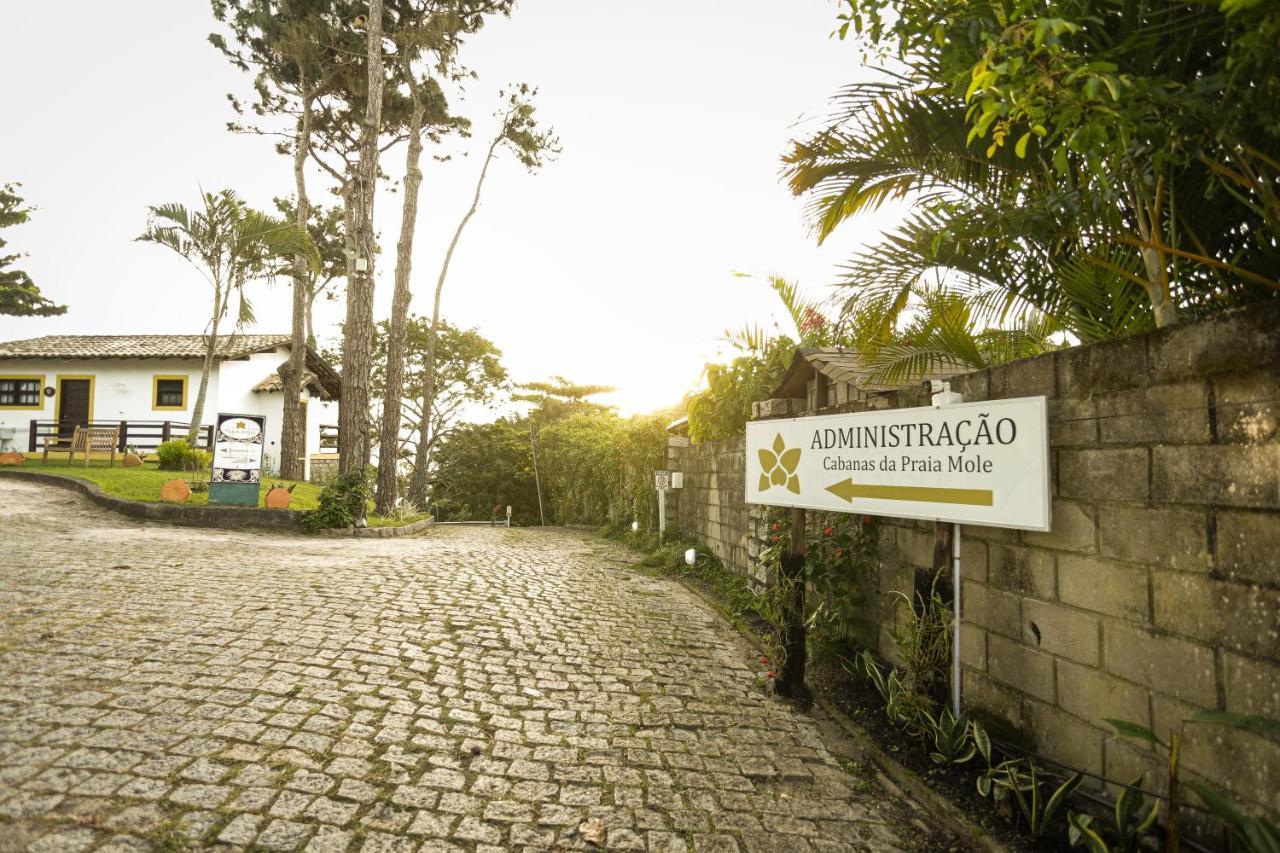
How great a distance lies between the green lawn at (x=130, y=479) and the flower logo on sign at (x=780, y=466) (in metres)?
9.98

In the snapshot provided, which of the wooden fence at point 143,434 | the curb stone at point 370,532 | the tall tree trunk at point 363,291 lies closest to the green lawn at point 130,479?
the curb stone at point 370,532

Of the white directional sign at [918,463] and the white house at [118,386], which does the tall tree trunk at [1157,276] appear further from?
the white house at [118,386]

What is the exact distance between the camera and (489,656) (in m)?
4.72

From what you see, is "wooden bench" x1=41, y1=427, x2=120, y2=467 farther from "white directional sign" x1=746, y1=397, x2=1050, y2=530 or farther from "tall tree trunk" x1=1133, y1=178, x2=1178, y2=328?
"tall tree trunk" x1=1133, y1=178, x2=1178, y2=328

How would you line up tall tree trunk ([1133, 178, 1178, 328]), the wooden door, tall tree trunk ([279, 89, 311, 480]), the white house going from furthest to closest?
the wooden door → the white house → tall tree trunk ([279, 89, 311, 480]) → tall tree trunk ([1133, 178, 1178, 328])

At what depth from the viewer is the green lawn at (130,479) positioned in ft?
38.4

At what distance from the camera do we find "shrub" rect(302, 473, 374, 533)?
1107 centimetres

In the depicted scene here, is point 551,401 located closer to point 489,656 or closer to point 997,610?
point 489,656

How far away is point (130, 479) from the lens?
1302 centimetres

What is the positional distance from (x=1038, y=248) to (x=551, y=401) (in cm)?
2549

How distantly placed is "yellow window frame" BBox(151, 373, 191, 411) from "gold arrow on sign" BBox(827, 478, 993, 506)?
2301 cm

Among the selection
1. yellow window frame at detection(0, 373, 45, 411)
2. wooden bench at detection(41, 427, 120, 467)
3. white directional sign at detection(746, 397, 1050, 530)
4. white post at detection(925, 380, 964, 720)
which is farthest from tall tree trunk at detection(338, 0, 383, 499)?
yellow window frame at detection(0, 373, 45, 411)

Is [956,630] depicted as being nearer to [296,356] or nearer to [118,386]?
[296,356]

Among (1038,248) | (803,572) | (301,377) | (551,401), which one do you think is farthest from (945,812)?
(551,401)
